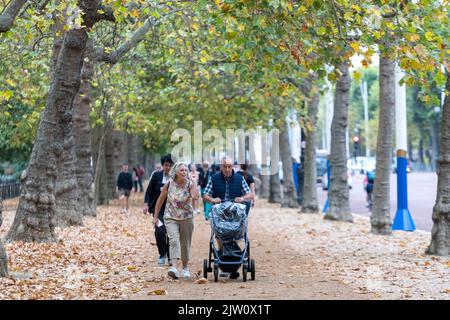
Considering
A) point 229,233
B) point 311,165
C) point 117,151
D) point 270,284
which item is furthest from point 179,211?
point 117,151

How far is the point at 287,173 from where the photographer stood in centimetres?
3647

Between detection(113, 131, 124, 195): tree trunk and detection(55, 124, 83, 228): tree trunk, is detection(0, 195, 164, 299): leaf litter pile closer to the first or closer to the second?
detection(55, 124, 83, 228): tree trunk

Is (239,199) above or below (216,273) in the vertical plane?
above

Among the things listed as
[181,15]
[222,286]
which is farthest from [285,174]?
[222,286]

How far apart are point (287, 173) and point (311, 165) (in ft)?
16.6

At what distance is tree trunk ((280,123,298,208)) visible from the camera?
36.4 meters

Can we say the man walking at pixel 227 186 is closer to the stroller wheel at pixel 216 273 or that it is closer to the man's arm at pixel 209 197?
the man's arm at pixel 209 197

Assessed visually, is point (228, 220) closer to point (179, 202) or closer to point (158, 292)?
point (179, 202)

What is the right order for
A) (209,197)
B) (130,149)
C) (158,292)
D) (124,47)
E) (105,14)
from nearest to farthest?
Answer: (158,292) → (209,197) → (105,14) → (124,47) → (130,149)

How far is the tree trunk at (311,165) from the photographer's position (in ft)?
102

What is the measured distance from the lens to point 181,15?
17219mm

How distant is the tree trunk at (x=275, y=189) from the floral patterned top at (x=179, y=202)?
1156 inches

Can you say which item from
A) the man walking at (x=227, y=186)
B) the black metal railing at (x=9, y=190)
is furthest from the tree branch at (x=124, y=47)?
the black metal railing at (x=9, y=190)
